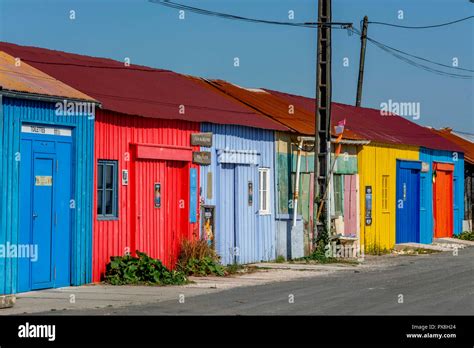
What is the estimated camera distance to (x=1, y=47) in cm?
2034

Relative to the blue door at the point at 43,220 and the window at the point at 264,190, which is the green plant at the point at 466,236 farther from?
the blue door at the point at 43,220

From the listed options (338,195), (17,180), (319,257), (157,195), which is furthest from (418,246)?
(17,180)

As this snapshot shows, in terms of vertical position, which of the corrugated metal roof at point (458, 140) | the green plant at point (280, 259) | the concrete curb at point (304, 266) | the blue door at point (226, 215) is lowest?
the concrete curb at point (304, 266)

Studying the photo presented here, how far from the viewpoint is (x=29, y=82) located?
18.0 meters

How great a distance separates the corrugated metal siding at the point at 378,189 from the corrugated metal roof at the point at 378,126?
422 millimetres

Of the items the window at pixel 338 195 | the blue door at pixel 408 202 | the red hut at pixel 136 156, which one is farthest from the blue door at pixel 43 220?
the blue door at pixel 408 202

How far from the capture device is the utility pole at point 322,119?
25.9 m

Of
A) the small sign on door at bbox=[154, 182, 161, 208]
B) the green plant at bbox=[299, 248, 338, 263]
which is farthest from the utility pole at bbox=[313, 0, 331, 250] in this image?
the small sign on door at bbox=[154, 182, 161, 208]
